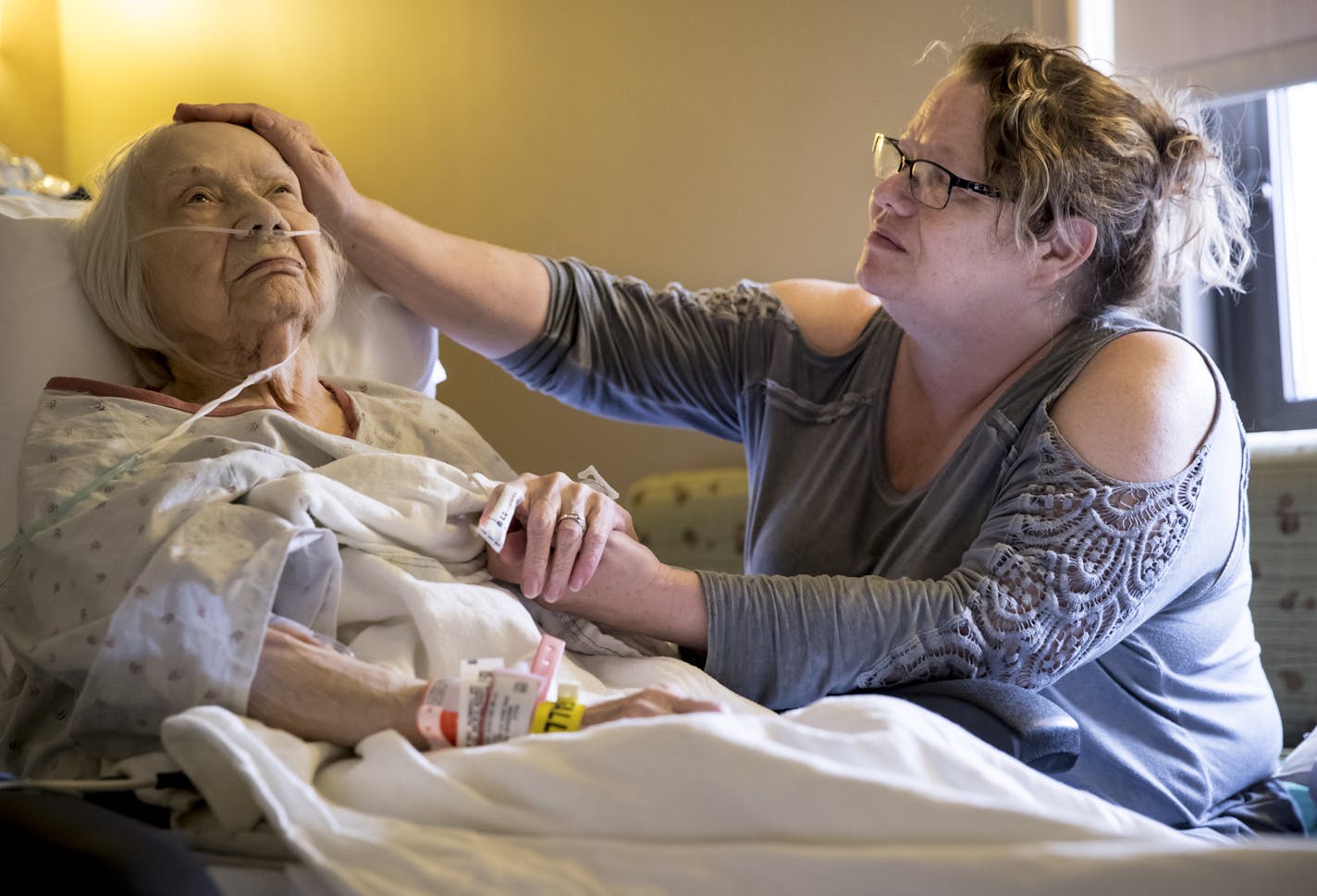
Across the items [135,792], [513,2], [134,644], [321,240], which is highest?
[513,2]

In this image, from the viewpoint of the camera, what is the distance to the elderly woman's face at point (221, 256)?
4.96ft

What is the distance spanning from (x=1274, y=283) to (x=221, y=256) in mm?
1927

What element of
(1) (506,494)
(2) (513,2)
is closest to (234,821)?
(1) (506,494)

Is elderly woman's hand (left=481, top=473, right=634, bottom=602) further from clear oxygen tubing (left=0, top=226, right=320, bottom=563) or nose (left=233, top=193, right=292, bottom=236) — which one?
nose (left=233, top=193, right=292, bottom=236)

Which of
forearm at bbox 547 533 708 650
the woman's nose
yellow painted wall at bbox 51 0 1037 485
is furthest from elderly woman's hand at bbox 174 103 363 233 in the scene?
yellow painted wall at bbox 51 0 1037 485

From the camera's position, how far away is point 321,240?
163cm

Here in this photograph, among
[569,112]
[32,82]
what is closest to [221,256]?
[569,112]

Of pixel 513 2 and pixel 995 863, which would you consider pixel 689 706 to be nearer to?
pixel 995 863

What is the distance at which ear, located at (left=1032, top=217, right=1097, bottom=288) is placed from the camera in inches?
62.1

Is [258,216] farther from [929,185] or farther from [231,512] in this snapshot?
[929,185]

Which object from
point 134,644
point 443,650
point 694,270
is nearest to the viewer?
point 134,644

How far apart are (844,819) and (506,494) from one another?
561mm

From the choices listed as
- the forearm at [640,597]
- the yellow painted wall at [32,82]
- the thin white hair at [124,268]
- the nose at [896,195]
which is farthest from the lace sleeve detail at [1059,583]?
the yellow painted wall at [32,82]

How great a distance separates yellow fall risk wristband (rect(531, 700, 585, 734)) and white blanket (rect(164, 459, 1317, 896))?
0.08m
